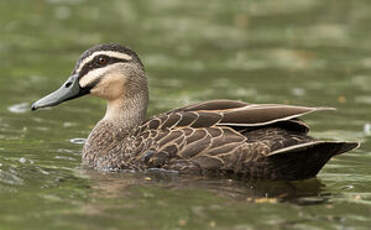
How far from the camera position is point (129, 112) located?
38.4 ft

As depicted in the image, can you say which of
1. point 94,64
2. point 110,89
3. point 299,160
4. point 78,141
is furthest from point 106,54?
point 299,160

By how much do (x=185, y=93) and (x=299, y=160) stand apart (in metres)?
5.74

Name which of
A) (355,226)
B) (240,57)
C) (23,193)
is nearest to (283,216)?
(355,226)

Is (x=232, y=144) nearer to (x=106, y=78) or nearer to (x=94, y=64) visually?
(x=106, y=78)

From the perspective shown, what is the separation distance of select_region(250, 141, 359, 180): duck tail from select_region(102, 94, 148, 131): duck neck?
2071 millimetres

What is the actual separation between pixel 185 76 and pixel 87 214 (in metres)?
8.52

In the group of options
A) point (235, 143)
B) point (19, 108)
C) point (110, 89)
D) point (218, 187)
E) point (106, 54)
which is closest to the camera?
point (218, 187)

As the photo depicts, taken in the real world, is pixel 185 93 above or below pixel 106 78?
below

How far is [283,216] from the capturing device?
8883 millimetres

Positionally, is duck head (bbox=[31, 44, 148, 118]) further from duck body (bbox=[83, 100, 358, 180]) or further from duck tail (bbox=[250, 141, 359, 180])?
duck tail (bbox=[250, 141, 359, 180])

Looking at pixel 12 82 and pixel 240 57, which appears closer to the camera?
pixel 12 82

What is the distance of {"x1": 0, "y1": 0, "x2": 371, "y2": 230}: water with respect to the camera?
898cm

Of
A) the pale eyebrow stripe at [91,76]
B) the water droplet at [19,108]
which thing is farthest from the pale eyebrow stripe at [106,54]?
the water droplet at [19,108]

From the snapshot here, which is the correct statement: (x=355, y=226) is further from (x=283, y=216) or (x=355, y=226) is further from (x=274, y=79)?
(x=274, y=79)
